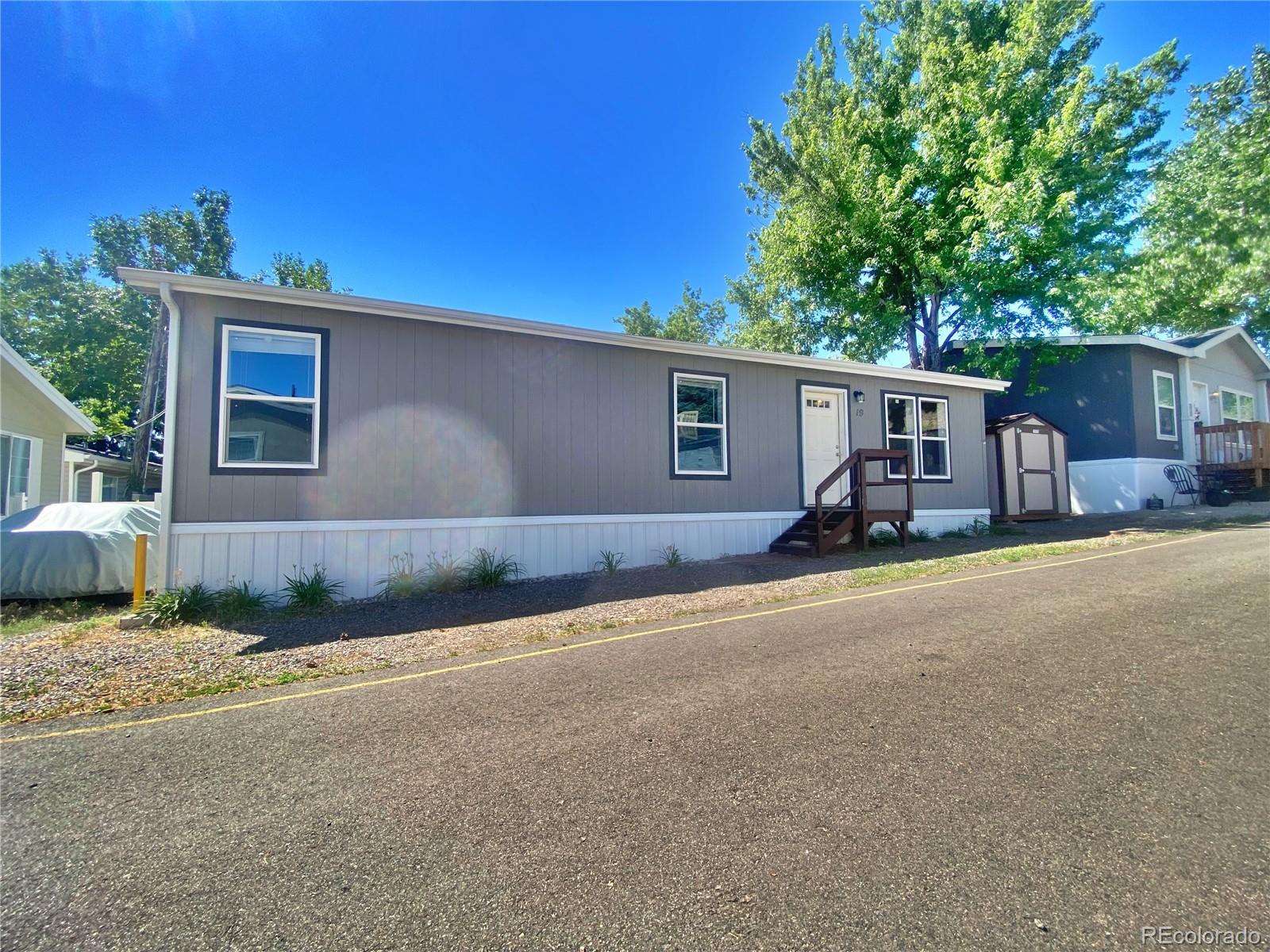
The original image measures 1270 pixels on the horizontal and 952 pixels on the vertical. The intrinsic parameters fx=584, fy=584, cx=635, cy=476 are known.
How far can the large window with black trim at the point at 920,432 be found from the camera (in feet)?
37.0

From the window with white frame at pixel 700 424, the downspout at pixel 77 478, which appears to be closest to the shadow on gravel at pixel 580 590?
the window with white frame at pixel 700 424

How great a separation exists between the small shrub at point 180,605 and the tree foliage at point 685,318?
32.3 meters

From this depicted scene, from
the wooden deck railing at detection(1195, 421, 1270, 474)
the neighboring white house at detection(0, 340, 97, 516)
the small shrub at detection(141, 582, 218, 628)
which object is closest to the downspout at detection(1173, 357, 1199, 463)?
the wooden deck railing at detection(1195, 421, 1270, 474)

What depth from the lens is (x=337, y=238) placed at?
19047 mm

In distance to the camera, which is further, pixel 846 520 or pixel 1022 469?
pixel 1022 469

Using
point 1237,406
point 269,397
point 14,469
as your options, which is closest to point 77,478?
point 14,469

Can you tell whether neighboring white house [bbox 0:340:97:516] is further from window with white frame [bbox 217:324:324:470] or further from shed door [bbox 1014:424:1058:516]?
shed door [bbox 1014:424:1058:516]

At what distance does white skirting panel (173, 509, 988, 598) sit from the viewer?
6.42 metres

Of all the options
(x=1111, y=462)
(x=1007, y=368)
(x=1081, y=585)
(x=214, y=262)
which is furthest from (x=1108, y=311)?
(x=214, y=262)

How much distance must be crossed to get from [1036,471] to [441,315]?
44.0 feet

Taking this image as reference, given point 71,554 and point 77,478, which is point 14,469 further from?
point 77,478

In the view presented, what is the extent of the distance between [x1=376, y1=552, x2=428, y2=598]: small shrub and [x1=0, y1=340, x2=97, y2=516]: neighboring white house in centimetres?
876

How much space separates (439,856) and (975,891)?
163 centimetres

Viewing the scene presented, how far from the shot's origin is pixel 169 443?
244 inches
